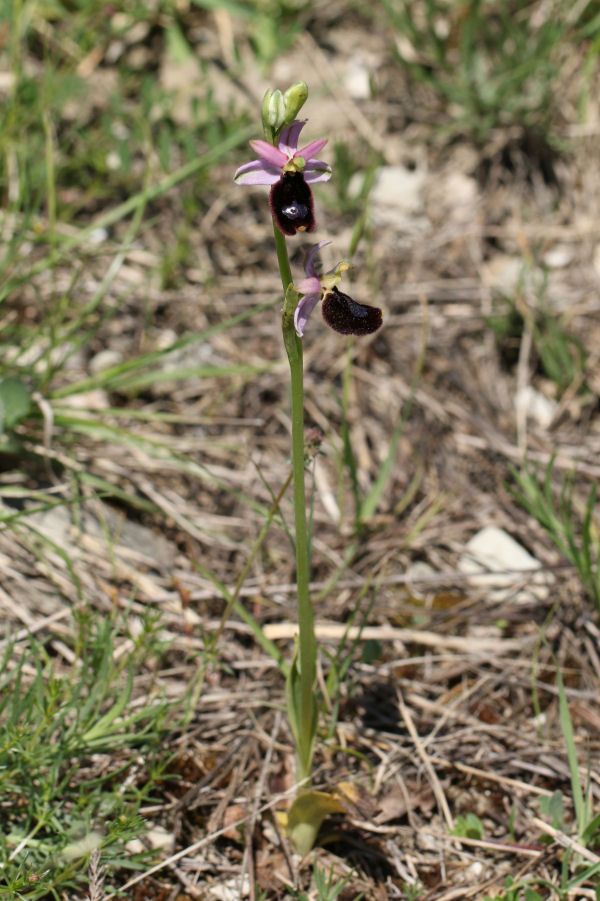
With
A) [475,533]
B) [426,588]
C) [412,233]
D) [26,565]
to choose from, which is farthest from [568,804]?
[412,233]

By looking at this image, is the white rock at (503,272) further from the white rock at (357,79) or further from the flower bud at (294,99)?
the flower bud at (294,99)

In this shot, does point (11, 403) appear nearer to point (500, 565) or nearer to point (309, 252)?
point (309, 252)

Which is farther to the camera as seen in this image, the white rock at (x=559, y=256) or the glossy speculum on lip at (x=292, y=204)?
the white rock at (x=559, y=256)

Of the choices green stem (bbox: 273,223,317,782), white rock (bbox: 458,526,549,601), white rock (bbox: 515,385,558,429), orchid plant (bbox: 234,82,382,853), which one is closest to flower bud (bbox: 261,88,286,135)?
orchid plant (bbox: 234,82,382,853)

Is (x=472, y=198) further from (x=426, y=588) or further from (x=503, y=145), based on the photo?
(x=426, y=588)

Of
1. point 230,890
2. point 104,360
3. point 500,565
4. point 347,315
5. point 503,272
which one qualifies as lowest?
point 230,890

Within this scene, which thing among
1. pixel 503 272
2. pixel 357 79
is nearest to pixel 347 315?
pixel 503 272

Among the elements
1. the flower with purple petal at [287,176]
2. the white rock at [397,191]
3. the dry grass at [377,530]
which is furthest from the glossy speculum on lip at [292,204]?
the white rock at [397,191]
